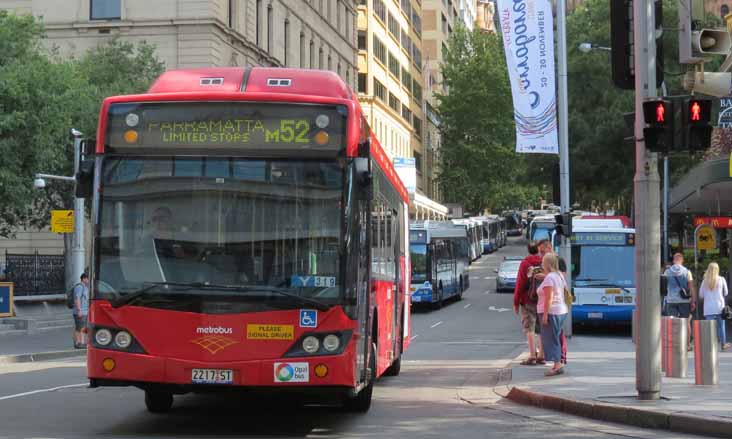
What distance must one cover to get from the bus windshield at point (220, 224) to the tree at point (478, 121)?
91738 mm

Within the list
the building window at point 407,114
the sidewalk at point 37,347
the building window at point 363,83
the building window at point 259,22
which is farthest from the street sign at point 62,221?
the building window at point 407,114

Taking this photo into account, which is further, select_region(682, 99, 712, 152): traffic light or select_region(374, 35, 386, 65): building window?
select_region(374, 35, 386, 65): building window

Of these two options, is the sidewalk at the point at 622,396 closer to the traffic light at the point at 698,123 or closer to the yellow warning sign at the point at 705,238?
the traffic light at the point at 698,123

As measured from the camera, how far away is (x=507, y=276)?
5441cm

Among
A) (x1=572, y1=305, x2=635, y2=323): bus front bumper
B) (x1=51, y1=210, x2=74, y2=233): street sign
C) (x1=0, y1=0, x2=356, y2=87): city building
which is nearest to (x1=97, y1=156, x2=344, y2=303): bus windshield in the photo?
(x1=572, y1=305, x2=635, y2=323): bus front bumper

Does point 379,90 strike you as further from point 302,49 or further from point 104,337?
point 104,337

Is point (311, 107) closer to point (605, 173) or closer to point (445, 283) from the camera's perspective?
point (445, 283)

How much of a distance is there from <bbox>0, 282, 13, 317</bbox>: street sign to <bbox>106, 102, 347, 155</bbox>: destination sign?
23660mm

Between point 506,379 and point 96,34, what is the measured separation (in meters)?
41.7

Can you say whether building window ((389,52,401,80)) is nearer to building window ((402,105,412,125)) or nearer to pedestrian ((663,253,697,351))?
building window ((402,105,412,125))

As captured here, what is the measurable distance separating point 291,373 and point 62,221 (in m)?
24.2

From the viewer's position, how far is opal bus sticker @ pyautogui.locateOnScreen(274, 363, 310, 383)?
11406 mm

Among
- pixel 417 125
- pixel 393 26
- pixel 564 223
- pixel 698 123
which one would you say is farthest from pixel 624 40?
pixel 417 125

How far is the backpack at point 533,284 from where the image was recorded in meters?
19.1
